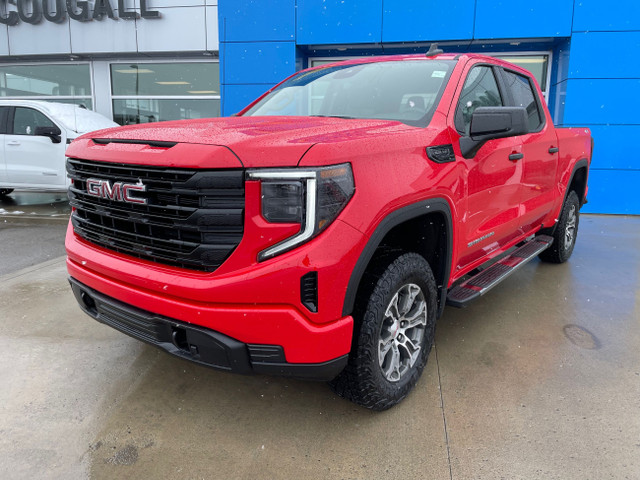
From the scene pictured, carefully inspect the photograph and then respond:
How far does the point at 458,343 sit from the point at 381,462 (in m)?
1.37

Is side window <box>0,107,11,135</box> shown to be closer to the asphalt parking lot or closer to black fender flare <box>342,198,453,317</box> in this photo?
the asphalt parking lot

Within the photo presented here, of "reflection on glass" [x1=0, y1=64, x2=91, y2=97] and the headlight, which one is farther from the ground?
"reflection on glass" [x1=0, y1=64, x2=91, y2=97]

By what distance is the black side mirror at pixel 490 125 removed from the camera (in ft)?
8.29

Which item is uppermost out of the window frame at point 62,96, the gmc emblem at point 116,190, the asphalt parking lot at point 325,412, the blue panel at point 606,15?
the blue panel at point 606,15

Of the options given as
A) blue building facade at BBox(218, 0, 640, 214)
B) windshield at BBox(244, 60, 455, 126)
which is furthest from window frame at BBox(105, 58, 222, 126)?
windshield at BBox(244, 60, 455, 126)

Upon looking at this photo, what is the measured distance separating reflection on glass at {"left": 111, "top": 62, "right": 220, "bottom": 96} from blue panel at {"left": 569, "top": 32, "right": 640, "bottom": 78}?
24.9 ft

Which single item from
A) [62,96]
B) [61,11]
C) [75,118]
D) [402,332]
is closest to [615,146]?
[402,332]

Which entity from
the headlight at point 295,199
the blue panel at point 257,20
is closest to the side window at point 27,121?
the blue panel at point 257,20

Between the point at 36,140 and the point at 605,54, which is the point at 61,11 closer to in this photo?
the point at 36,140

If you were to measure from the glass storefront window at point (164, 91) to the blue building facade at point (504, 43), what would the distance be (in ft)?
5.98

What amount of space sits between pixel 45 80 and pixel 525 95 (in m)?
12.8

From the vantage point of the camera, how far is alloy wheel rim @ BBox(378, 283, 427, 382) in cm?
235

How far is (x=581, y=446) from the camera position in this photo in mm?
2170

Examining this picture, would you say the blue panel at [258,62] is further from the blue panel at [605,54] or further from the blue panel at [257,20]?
the blue panel at [605,54]
